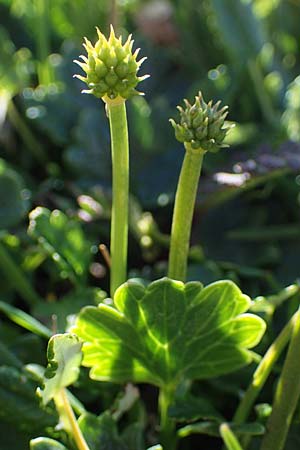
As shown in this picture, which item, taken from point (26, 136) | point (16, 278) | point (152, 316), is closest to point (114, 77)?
point (152, 316)

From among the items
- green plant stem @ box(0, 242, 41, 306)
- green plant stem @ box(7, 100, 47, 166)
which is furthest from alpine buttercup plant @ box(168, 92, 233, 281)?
green plant stem @ box(7, 100, 47, 166)

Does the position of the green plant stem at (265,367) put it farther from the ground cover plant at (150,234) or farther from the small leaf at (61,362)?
the small leaf at (61,362)

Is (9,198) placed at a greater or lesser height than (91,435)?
greater

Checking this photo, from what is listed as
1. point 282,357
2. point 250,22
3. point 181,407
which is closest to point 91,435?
point 181,407

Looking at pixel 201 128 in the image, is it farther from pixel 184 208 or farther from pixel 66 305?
pixel 66 305

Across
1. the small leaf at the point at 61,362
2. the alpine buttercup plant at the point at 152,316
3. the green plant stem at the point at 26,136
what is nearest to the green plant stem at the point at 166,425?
the alpine buttercup plant at the point at 152,316

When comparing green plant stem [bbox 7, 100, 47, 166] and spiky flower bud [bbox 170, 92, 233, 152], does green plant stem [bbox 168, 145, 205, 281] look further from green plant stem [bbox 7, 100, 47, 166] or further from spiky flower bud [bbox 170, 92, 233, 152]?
green plant stem [bbox 7, 100, 47, 166]

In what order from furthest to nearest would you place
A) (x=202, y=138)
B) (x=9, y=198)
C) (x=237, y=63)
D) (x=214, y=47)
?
(x=214, y=47) → (x=237, y=63) → (x=9, y=198) → (x=202, y=138)

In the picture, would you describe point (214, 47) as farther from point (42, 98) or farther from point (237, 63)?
point (42, 98)
